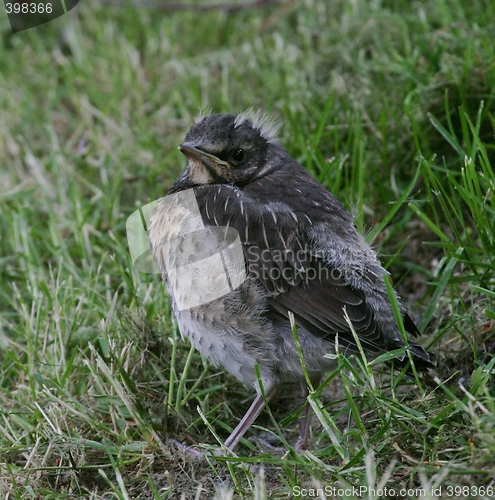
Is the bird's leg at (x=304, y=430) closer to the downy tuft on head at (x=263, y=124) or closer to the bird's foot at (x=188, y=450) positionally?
the bird's foot at (x=188, y=450)

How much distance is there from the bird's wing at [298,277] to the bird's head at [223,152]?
362mm

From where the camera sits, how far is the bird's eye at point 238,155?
384cm

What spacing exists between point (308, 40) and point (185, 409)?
3838mm

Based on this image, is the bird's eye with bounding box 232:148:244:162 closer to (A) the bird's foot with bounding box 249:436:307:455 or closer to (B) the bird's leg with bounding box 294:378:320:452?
(B) the bird's leg with bounding box 294:378:320:452

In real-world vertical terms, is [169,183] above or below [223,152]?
below

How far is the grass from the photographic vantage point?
9.78 feet

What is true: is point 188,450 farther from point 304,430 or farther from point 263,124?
point 263,124

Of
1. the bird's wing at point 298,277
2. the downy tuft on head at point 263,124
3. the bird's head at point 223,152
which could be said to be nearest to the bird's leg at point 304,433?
A: the bird's wing at point 298,277

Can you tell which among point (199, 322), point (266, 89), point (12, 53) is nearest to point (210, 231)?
point (199, 322)

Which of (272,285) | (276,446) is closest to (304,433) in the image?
(276,446)

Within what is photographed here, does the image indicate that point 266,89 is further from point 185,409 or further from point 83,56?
point 185,409

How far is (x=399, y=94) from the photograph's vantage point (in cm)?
502

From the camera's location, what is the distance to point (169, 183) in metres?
5.17

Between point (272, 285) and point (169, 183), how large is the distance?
2022 millimetres
